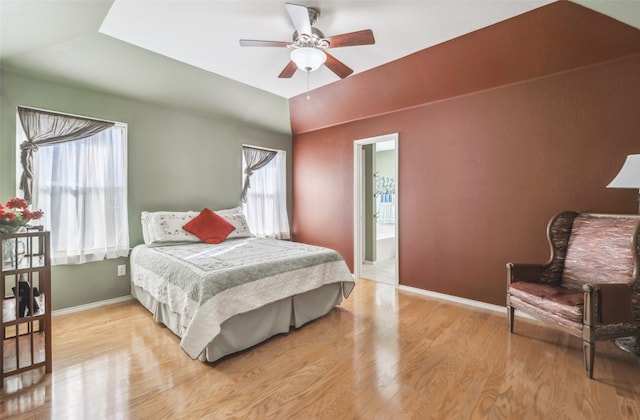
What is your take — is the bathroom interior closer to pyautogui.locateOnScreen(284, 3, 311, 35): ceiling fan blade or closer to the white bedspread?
the white bedspread

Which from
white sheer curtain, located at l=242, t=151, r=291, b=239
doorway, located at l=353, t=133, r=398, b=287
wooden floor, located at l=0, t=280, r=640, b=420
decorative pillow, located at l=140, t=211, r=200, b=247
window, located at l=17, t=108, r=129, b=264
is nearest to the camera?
wooden floor, located at l=0, t=280, r=640, b=420

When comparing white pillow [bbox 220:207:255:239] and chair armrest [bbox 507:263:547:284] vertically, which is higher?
white pillow [bbox 220:207:255:239]

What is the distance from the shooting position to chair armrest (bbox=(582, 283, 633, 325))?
1.89 meters

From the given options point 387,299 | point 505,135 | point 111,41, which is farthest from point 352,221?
point 111,41

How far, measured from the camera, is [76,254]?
298cm

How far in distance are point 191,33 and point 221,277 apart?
2.13m

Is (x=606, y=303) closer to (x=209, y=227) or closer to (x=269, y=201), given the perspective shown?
(x=209, y=227)

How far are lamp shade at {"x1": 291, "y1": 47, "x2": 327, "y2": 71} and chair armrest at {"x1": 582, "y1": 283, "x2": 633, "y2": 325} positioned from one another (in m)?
2.48

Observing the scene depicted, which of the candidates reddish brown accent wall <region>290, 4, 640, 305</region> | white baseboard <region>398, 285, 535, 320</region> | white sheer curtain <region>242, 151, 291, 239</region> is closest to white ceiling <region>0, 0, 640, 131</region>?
reddish brown accent wall <region>290, 4, 640, 305</region>

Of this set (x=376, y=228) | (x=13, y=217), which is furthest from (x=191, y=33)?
(x=376, y=228)

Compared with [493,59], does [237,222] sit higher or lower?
lower

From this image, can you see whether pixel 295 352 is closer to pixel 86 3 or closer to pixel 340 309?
pixel 340 309

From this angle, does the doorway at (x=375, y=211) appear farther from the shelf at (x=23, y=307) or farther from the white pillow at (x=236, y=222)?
the shelf at (x=23, y=307)

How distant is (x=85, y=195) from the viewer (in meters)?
3.04
